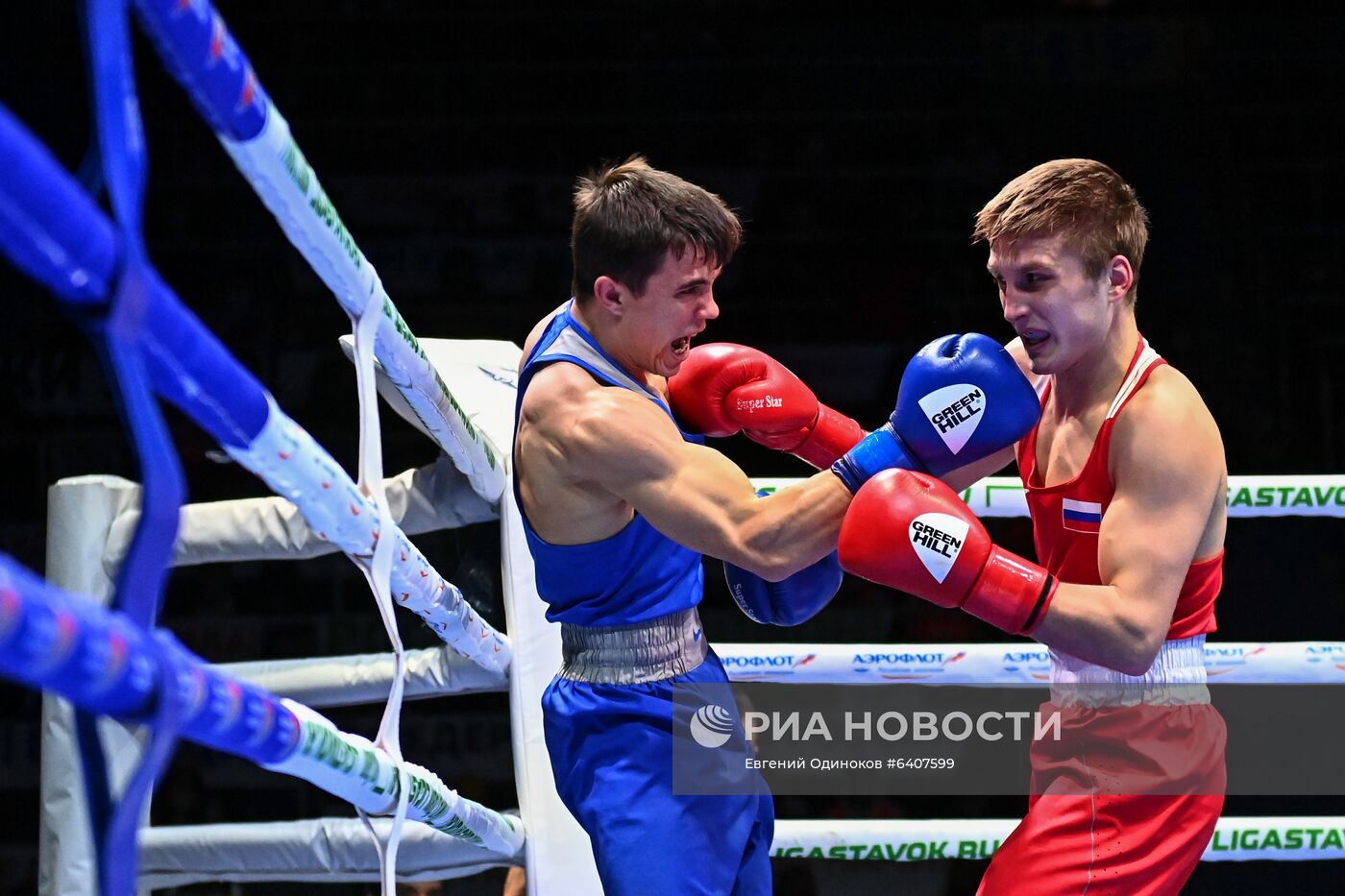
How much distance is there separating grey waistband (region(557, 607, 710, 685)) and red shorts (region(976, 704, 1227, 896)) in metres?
0.55

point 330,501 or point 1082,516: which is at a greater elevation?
point 1082,516

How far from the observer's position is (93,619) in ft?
2.15

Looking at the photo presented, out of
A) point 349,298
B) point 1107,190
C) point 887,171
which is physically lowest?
point 349,298

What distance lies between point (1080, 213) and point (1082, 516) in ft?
1.43

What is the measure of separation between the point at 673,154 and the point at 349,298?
488cm

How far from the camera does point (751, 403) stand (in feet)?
7.49

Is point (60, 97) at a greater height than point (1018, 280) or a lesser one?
greater

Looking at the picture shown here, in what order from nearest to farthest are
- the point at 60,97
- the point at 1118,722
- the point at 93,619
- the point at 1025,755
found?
the point at 93,619 → the point at 1118,722 → the point at 1025,755 → the point at 60,97

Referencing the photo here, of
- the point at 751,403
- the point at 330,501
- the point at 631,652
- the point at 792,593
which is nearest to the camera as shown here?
the point at 330,501

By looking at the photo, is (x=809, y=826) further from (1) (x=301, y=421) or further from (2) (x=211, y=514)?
(1) (x=301, y=421)

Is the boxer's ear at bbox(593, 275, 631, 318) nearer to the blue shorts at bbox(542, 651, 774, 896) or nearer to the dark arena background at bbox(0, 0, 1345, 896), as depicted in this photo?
the blue shorts at bbox(542, 651, 774, 896)

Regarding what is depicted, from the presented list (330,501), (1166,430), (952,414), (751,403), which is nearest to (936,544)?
(952,414)

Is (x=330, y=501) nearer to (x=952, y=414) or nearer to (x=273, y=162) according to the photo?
(x=273, y=162)

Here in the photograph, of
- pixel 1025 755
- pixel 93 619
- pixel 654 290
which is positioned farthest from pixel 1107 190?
pixel 1025 755
